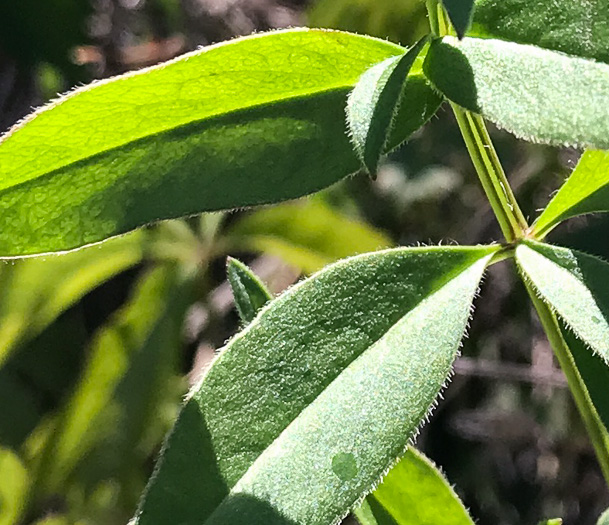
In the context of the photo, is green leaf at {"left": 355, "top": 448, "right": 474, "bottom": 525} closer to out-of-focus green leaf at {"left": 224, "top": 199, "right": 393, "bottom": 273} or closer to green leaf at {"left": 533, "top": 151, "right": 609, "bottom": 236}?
green leaf at {"left": 533, "top": 151, "right": 609, "bottom": 236}

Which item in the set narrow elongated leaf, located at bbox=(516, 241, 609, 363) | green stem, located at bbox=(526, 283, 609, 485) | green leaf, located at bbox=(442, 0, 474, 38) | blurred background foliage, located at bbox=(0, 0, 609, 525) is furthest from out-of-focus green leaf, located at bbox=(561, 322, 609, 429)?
blurred background foliage, located at bbox=(0, 0, 609, 525)

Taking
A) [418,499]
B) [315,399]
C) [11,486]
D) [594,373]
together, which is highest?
[315,399]

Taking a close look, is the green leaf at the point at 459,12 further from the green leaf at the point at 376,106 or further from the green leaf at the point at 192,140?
the green leaf at the point at 192,140

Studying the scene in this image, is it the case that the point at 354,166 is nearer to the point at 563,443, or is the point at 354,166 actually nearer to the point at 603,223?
the point at 603,223

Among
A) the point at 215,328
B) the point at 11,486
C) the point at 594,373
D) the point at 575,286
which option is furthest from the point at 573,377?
the point at 215,328

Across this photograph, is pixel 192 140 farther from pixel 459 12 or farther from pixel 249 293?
pixel 459 12

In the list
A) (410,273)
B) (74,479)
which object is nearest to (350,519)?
(74,479)
